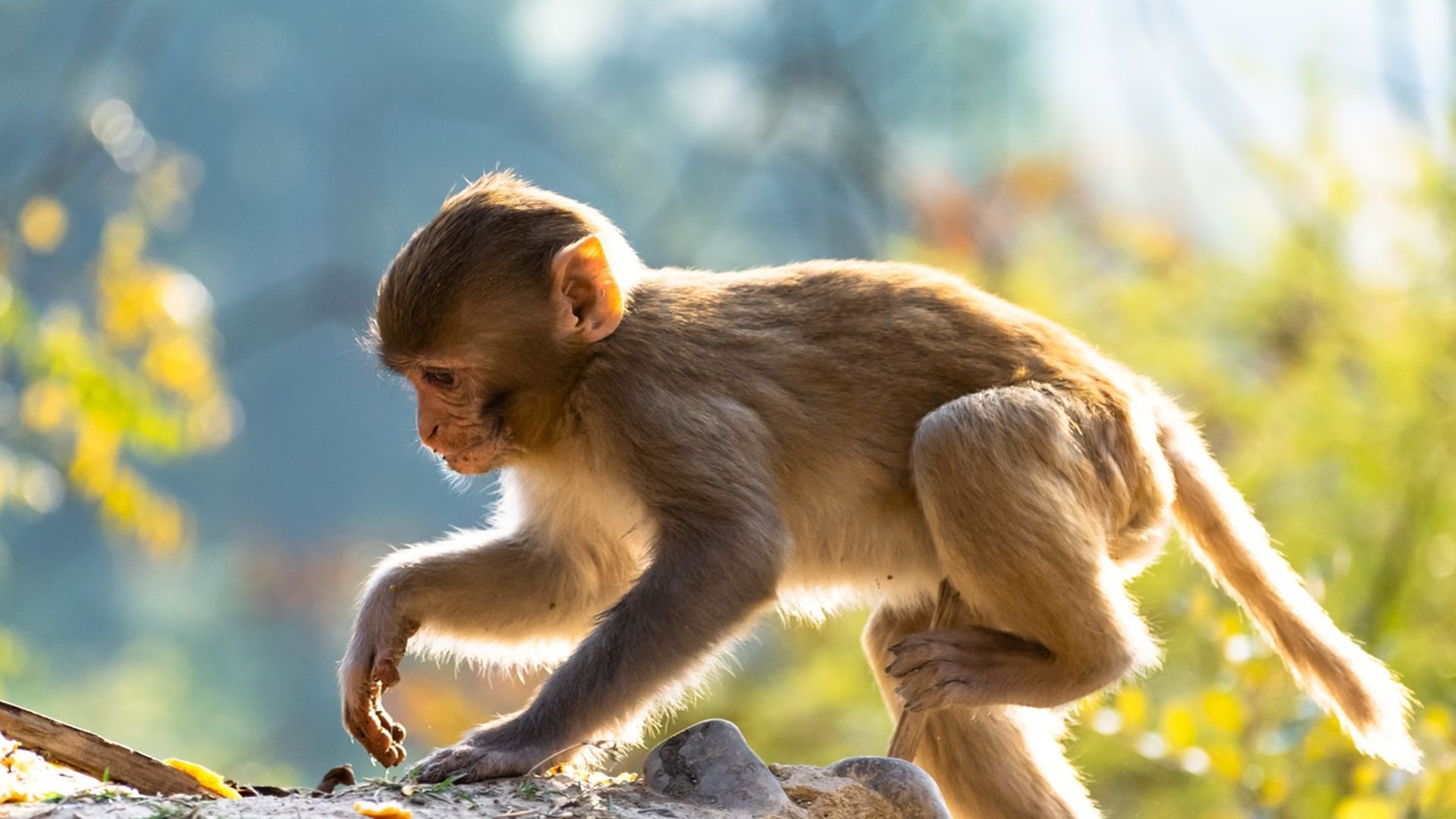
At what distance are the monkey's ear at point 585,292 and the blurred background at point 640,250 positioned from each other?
3816 millimetres

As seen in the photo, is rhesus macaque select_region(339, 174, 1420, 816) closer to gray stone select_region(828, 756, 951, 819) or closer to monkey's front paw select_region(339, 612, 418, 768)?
monkey's front paw select_region(339, 612, 418, 768)

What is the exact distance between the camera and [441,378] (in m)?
4.40

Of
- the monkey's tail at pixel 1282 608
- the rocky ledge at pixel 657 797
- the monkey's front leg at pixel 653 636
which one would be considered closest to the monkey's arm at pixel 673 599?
the monkey's front leg at pixel 653 636

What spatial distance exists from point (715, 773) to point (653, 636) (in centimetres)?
44

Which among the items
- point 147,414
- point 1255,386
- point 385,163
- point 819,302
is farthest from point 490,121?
point 819,302

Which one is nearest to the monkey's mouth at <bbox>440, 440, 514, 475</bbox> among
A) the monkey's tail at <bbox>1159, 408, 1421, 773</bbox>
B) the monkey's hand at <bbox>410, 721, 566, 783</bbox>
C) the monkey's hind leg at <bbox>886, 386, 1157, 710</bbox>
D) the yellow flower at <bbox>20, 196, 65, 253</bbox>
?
the monkey's hand at <bbox>410, 721, 566, 783</bbox>

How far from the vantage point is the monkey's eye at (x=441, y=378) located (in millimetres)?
4395

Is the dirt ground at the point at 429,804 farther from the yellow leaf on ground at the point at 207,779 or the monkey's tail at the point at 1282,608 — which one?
the monkey's tail at the point at 1282,608

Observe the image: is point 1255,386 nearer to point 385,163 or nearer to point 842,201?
point 842,201

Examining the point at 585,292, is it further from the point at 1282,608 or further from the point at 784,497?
the point at 1282,608

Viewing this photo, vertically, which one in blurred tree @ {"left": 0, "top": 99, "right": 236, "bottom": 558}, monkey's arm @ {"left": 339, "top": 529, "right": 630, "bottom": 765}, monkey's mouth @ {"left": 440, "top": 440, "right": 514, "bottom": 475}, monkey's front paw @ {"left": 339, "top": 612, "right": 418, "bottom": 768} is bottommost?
monkey's front paw @ {"left": 339, "top": 612, "right": 418, "bottom": 768}

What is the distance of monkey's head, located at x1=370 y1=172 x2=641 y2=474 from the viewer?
14.1 feet

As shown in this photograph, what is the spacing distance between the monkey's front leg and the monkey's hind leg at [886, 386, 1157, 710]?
49cm

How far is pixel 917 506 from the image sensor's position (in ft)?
14.7
